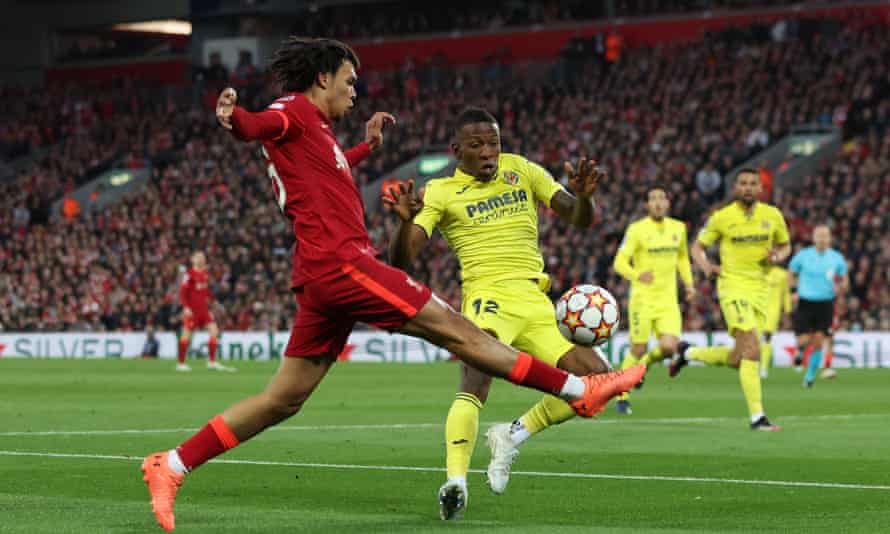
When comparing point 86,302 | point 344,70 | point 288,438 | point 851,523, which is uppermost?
point 344,70

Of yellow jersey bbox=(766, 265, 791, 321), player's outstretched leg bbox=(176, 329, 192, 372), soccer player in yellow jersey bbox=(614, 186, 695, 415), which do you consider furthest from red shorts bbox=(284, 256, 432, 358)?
player's outstretched leg bbox=(176, 329, 192, 372)

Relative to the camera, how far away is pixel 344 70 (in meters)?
8.66

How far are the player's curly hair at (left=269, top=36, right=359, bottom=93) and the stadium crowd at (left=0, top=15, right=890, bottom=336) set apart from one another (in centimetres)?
2558

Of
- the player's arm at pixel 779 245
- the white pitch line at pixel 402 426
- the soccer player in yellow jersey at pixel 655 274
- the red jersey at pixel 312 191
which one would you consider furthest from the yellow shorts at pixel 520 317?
the soccer player in yellow jersey at pixel 655 274

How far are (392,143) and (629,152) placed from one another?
939 centimetres

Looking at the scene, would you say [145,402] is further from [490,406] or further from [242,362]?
[242,362]

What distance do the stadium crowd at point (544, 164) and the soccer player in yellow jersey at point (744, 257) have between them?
16552 millimetres

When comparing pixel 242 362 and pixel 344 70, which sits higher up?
pixel 344 70

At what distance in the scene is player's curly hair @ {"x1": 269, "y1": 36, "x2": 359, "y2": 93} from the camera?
8.59 m

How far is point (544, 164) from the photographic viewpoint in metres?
43.3

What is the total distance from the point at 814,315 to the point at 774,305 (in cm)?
422

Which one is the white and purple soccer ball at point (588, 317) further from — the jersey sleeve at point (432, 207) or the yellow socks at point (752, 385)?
the yellow socks at point (752, 385)

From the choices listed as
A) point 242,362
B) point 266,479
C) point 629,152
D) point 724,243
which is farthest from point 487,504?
point 629,152

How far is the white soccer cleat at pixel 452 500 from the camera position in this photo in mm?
8938
